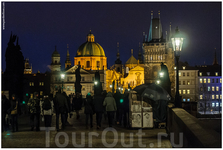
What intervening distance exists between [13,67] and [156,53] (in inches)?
3202

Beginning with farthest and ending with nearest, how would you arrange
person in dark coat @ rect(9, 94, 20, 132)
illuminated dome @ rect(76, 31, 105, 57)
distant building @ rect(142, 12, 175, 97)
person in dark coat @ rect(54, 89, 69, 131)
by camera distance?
illuminated dome @ rect(76, 31, 105, 57)
distant building @ rect(142, 12, 175, 97)
person in dark coat @ rect(54, 89, 69, 131)
person in dark coat @ rect(9, 94, 20, 132)

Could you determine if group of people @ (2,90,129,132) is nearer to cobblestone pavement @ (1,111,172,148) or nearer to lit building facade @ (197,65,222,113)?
cobblestone pavement @ (1,111,172,148)

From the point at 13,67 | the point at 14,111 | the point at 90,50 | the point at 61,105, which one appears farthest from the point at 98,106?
the point at 90,50

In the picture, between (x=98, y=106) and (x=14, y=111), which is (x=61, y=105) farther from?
(x=14, y=111)

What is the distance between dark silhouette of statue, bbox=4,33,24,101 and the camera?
131ft

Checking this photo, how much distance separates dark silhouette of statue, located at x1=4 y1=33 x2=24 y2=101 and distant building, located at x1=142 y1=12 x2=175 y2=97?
235 ft

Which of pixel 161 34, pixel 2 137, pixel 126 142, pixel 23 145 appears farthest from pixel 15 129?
pixel 161 34

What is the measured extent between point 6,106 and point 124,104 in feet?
15.3

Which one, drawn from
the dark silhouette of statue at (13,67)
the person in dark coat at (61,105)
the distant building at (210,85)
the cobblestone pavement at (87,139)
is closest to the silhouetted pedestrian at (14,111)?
the cobblestone pavement at (87,139)

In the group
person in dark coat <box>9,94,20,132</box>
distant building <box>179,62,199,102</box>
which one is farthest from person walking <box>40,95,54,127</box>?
distant building <box>179,62,199,102</box>

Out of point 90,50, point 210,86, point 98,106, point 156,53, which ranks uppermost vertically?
point 90,50

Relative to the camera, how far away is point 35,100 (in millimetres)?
14367

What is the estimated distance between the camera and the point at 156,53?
11831 cm

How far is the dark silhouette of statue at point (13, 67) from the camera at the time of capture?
4003 centimetres
